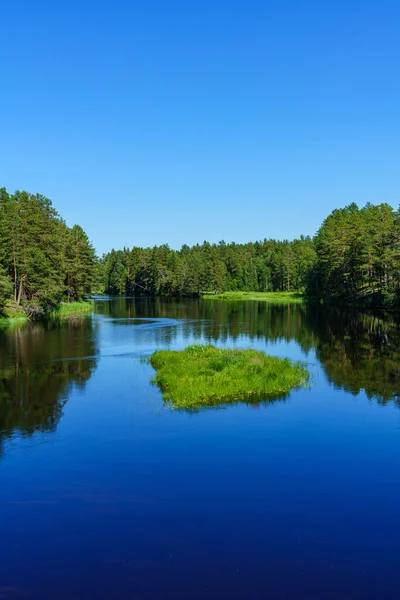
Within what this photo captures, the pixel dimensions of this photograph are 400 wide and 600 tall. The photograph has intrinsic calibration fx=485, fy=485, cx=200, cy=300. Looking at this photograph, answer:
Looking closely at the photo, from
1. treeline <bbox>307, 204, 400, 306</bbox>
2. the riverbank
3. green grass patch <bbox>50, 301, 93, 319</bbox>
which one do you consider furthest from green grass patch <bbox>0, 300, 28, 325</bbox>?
treeline <bbox>307, 204, 400, 306</bbox>

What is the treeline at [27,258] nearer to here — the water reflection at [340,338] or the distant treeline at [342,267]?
the water reflection at [340,338]

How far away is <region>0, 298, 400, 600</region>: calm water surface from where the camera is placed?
42.7 ft

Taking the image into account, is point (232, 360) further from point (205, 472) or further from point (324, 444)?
point (205, 472)

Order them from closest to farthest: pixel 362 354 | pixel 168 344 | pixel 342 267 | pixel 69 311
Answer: pixel 362 354
pixel 168 344
pixel 69 311
pixel 342 267

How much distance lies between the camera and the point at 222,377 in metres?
32.6

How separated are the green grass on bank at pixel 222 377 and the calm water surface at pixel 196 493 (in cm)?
118

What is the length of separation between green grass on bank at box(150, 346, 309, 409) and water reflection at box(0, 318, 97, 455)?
6642mm

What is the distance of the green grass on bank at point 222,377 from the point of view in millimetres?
30047

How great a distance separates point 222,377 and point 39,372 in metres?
15.6

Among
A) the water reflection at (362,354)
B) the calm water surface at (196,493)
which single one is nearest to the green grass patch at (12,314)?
the calm water surface at (196,493)

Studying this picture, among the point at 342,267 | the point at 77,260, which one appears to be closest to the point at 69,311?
the point at 77,260

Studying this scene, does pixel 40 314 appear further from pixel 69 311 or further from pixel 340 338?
pixel 340 338

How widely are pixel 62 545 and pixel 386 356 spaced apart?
38029 mm

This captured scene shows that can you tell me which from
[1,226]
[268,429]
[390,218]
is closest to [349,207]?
[390,218]
